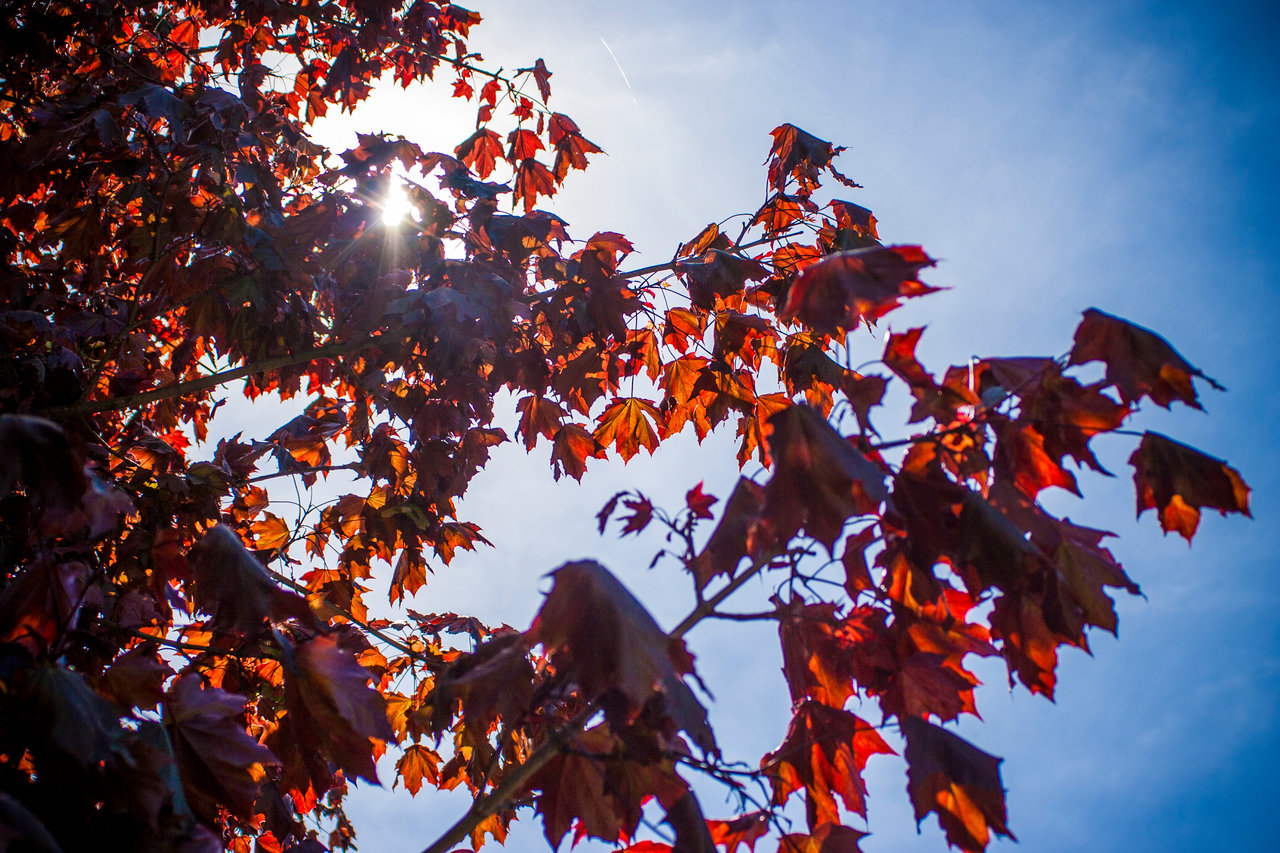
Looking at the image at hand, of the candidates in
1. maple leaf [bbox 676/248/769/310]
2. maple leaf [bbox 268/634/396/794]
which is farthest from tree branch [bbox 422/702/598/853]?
maple leaf [bbox 676/248/769/310]

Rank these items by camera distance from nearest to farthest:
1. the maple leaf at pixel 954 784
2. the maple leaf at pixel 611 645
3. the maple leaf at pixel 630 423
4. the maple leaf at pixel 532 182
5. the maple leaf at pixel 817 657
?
1. the maple leaf at pixel 611 645
2. the maple leaf at pixel 954 784
3. the maple leaf at pixel 817 657
4. the maple leaf at pixel 630 423
5. the maple leaf at pixel 532 182

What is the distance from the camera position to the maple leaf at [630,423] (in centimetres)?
351

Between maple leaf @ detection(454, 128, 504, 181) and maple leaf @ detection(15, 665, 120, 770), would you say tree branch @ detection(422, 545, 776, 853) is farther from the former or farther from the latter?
Result: maple leaf @ detection(454, 128, 504, 181)

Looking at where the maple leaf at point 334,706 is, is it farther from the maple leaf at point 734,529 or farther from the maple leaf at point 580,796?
the maple leaf at point 734,529

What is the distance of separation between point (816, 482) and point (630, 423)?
211 cm

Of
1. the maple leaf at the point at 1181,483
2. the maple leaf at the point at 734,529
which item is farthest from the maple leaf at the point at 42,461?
the maple leaf at the point at 1181,483

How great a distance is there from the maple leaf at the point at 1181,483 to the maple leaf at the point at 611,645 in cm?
123

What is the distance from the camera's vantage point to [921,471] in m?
1.75

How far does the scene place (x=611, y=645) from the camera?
4.60 ft

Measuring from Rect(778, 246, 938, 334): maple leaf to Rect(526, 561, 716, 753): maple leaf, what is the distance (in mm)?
770

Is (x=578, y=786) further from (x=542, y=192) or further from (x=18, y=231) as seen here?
(x=18, y=231)

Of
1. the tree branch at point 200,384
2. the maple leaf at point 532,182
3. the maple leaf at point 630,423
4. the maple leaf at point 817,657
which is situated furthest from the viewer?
the maple leaf at point 532,182

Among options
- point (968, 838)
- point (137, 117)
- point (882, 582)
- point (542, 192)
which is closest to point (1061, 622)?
point (882, 582)

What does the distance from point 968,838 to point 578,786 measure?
3.11ft
